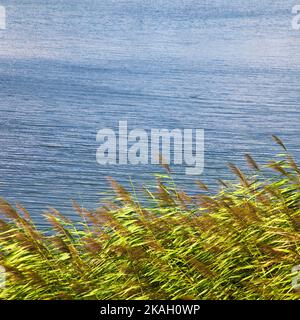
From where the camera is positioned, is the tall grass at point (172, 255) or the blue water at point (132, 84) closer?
the tall grass at point (172, 255)

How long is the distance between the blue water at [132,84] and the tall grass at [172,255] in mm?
3752

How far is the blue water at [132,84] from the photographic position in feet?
33.6

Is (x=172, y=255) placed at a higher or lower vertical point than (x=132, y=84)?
lower

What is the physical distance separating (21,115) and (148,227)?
9.72m

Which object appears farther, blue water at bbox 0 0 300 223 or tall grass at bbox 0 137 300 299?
blue water at bbox 0 0 300 223

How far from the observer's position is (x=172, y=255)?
14.0 ft

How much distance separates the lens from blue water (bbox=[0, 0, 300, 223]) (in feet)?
33.6

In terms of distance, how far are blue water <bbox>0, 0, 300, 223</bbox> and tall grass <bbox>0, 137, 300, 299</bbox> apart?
3.75m

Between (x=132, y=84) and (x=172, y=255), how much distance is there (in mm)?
11345

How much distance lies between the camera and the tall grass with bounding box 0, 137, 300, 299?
4.02 meters

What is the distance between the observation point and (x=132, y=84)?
15.4 m

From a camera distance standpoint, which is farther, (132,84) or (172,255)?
(132,84)

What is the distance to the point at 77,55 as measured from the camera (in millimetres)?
19516
